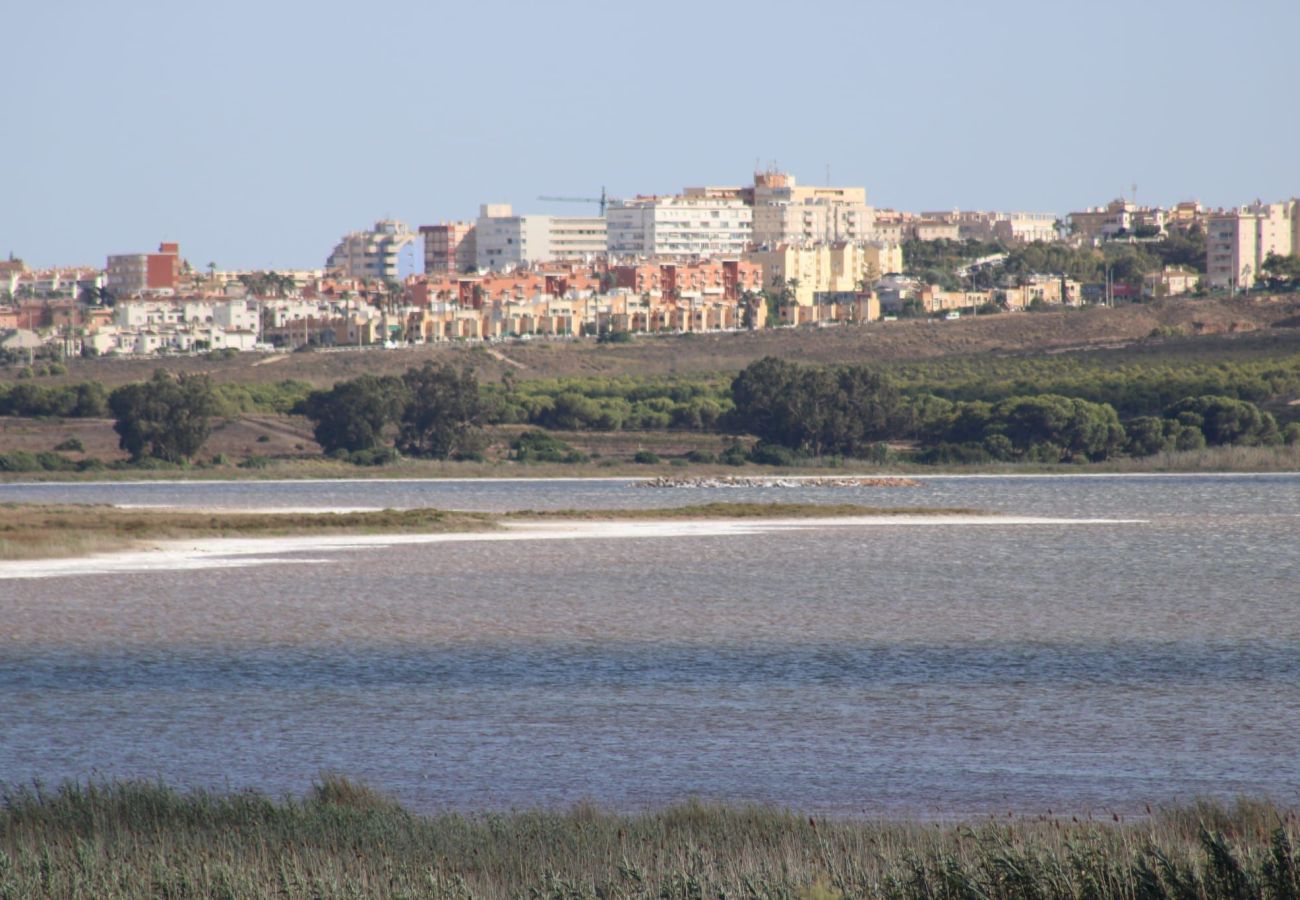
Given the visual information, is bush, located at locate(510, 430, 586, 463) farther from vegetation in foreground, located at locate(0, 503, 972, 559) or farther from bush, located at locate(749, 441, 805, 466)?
vegetation in foreground, located at locate(0, 503, 972, 559)

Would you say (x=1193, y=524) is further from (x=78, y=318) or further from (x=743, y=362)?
(x=78, y=318)

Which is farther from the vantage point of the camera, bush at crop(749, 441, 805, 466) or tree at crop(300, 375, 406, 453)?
tree at crop(300, 375, 406, 453)

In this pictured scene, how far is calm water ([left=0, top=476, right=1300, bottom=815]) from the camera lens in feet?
55.9

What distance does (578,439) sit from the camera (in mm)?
95125

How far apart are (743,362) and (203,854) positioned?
113533 mm

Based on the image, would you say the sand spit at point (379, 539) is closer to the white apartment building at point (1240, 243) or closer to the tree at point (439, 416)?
the tree at point (439, 416)

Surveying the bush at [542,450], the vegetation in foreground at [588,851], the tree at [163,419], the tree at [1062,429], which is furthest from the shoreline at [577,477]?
the vegetation in foreground at [588,851]

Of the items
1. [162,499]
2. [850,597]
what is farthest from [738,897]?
[162,499]

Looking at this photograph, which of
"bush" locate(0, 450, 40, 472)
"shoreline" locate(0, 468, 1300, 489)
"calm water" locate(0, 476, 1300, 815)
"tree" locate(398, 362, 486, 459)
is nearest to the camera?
"calm water" locate(0, 476, 1300, 815)

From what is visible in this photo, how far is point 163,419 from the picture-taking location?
8750 centimetres

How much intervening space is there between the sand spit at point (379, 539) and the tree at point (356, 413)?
37.1 metres

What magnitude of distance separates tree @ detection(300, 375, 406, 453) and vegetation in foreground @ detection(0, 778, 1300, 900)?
73.9m

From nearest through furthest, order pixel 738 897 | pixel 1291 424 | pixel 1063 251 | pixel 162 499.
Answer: pixel 738 897 < pixel 162 499 < pixel 1291 424 < pixel 1063 251

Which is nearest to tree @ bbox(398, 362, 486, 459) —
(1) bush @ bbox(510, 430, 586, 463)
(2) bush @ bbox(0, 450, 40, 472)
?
(1) bush @ bbox(510, 430, 586, 463)
